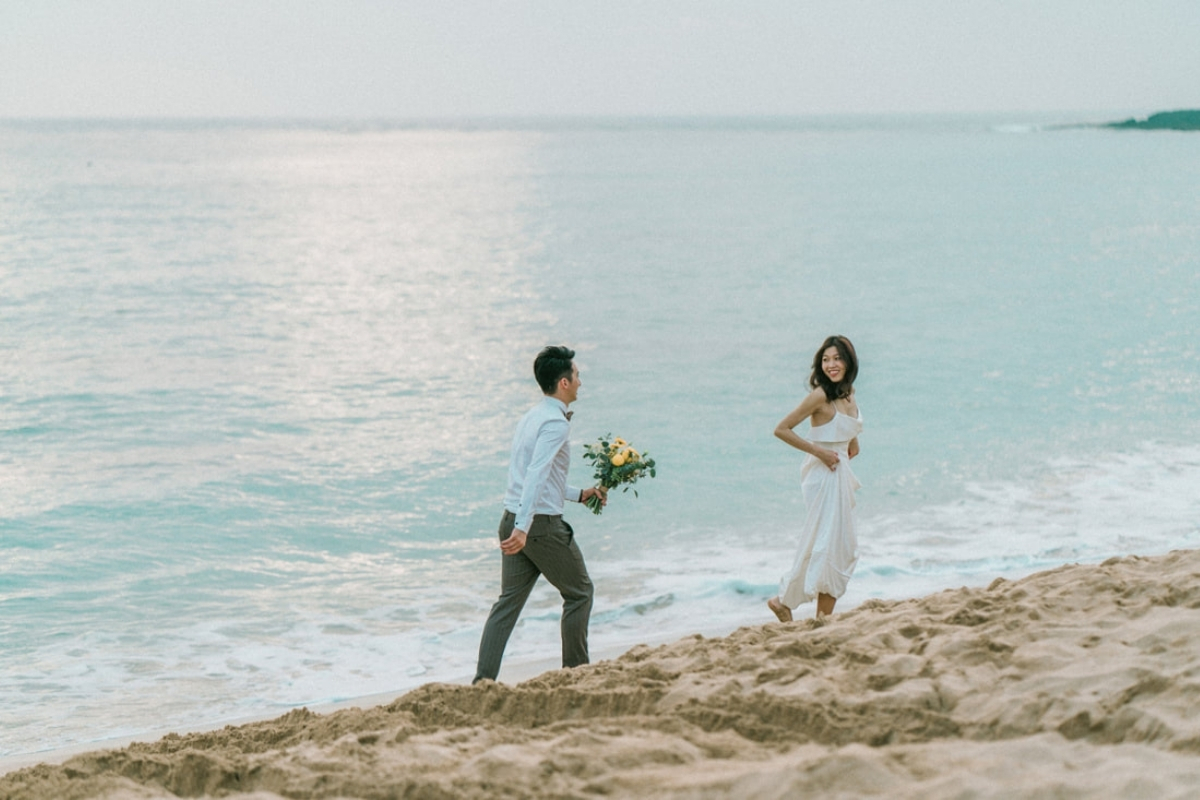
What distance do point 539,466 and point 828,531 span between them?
2196mm

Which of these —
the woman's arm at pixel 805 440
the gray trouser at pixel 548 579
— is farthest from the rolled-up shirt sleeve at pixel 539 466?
the woman's arm at pixel 805 440

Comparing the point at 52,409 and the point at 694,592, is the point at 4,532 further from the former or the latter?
the point at 694,592

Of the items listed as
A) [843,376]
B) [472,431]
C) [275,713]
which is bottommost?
[275,713]

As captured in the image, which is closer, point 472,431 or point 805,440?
point 805,440

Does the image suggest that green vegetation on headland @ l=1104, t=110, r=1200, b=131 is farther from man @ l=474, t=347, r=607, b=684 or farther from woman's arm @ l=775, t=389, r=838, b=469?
man @ l=474, t=347, r=607, b=684

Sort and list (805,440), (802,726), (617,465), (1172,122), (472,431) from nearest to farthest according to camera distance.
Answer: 1. (802,726)
2. (617,465)
3. (805,440)
4. (472,431)
5. (1172,122)

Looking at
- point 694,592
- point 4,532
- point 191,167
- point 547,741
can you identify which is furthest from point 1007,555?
point 191,167

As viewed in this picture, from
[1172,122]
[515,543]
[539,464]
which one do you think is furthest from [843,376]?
[1172,122]

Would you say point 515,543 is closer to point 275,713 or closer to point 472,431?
point 275,713

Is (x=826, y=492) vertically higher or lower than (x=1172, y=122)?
lower

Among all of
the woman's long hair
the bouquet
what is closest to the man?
the bouquet

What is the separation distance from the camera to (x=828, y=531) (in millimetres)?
7477

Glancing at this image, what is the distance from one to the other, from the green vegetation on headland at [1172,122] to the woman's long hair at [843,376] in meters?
154

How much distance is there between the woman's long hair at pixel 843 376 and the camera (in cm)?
735
